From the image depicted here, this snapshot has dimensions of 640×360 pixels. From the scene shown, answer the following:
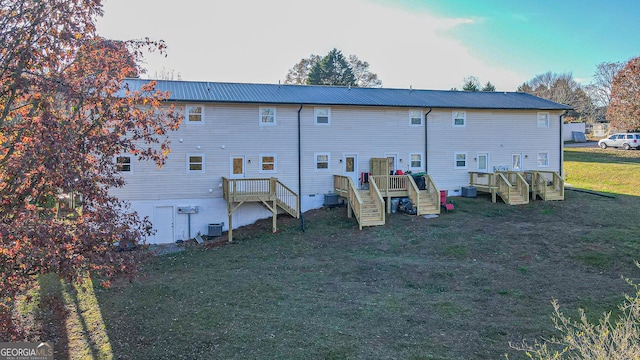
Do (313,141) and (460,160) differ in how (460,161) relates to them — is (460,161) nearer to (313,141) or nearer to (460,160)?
(460,160)

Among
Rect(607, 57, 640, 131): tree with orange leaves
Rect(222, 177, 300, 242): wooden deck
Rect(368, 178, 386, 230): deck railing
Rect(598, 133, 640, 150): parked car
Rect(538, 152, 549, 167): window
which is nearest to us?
Rect(368, 178, 386, 230): deck railing

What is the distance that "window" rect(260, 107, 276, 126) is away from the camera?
18719mm

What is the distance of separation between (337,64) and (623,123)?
99.7 feet

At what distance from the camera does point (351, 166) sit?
19906 millimetres

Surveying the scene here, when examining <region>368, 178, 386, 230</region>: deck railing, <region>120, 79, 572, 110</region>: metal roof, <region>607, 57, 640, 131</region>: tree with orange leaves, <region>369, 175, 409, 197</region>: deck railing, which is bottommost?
<region>368, 178, 386, 230</region>: deck railing

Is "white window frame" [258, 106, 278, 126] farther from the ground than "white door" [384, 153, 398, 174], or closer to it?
farther from the ground

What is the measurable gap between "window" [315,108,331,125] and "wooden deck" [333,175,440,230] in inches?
110

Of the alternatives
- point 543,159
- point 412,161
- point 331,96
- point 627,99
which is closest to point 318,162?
point 331,96

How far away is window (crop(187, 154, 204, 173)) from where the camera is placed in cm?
1781

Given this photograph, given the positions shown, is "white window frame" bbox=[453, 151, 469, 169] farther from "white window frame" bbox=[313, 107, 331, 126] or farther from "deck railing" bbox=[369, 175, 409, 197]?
"white window frame" bbox=[313, 107, 331, 126]

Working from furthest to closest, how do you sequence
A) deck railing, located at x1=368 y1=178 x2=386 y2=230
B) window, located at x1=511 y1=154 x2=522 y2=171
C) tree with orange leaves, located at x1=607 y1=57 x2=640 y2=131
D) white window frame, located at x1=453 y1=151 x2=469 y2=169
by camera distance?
1. tree with orange leaves, located at x1=607 y1=57 x2=640 y2=131
2. window, located at x1=511 y1=154 x2=522 y2=171
3. white window frame, located at x1=453 y1=151 x2=469 y2=169
4. deck railing, located at x1=368 y1=178 x2=386 y2=230

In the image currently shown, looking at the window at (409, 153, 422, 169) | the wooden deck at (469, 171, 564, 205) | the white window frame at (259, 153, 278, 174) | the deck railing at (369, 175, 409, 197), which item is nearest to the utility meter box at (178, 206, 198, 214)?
the white window frame at (259, 153, 278, 174)

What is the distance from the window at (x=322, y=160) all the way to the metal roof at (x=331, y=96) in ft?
8.33

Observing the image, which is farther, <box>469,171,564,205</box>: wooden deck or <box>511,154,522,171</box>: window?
<box>511,154,522,171</box>: window
